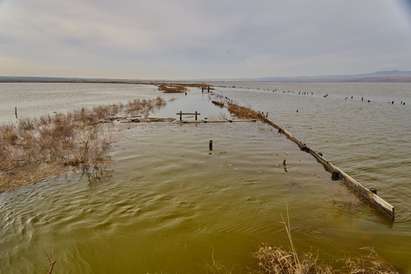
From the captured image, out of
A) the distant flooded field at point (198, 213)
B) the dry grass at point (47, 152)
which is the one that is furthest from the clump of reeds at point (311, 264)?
the dry grass at point (47, 152)

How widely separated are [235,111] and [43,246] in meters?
32.5

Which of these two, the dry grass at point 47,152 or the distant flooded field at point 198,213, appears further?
the dry grass at point 47,152

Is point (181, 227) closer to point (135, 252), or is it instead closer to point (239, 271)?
point (135, 252)

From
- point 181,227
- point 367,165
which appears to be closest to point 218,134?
point 367,165

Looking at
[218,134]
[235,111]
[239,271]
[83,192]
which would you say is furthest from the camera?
[235,111]

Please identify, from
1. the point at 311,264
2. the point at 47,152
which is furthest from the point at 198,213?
the point at 47,152

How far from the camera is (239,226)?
9.34 m

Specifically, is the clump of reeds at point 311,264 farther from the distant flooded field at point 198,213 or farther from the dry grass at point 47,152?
the dry grass at point 47,152

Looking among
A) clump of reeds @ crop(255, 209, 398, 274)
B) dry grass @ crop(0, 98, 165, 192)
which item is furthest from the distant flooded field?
dry grass @ crop(0, 98, 165, 192)

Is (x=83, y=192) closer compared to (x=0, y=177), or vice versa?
(x=83, y=192)

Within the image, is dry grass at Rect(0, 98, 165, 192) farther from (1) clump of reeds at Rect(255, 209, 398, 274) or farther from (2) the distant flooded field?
(1) clump of reeds at Rect(255, 209, 398, 274)

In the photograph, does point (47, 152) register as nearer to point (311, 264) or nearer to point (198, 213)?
point (198, 213)

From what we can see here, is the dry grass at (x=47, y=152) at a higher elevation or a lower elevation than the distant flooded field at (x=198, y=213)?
higher

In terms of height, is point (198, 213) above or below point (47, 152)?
below
